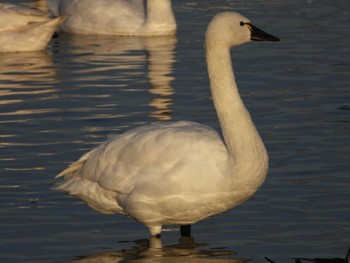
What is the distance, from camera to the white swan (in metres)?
20.2

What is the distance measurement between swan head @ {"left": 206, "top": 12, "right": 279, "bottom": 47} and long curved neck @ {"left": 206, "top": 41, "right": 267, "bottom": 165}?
5 cm

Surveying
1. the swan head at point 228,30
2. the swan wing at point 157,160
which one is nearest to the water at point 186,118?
the swan wing at point 157,160

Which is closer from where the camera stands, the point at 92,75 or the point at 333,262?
the point at 333,262

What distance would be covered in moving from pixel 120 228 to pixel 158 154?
1.05m

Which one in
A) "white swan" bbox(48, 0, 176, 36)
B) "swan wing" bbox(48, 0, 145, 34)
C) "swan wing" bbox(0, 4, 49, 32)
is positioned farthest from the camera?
"swan wing" bbox(48, 0, 145, 34)

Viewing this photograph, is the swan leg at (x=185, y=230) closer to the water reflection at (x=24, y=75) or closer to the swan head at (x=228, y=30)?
the swan head at (x=228, y=30)

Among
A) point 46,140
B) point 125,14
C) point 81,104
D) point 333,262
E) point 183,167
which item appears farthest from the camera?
point 125,14

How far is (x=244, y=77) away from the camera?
16.2 metres

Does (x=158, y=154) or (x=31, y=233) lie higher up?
(x=158, y=154)

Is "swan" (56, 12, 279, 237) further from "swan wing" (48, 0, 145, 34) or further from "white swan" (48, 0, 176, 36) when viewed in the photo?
"swan wing" (48, 0, 145, 34)

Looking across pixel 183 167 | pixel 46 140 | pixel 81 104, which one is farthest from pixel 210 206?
pixel 81 104

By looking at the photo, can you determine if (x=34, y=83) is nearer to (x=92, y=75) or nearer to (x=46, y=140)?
(x=92, y=75)

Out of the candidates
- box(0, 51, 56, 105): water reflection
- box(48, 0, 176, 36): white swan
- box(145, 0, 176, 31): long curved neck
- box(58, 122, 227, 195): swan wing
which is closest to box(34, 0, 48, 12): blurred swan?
box(48, 0, 176, 36): white swan

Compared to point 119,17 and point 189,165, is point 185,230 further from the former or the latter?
point 119,17
